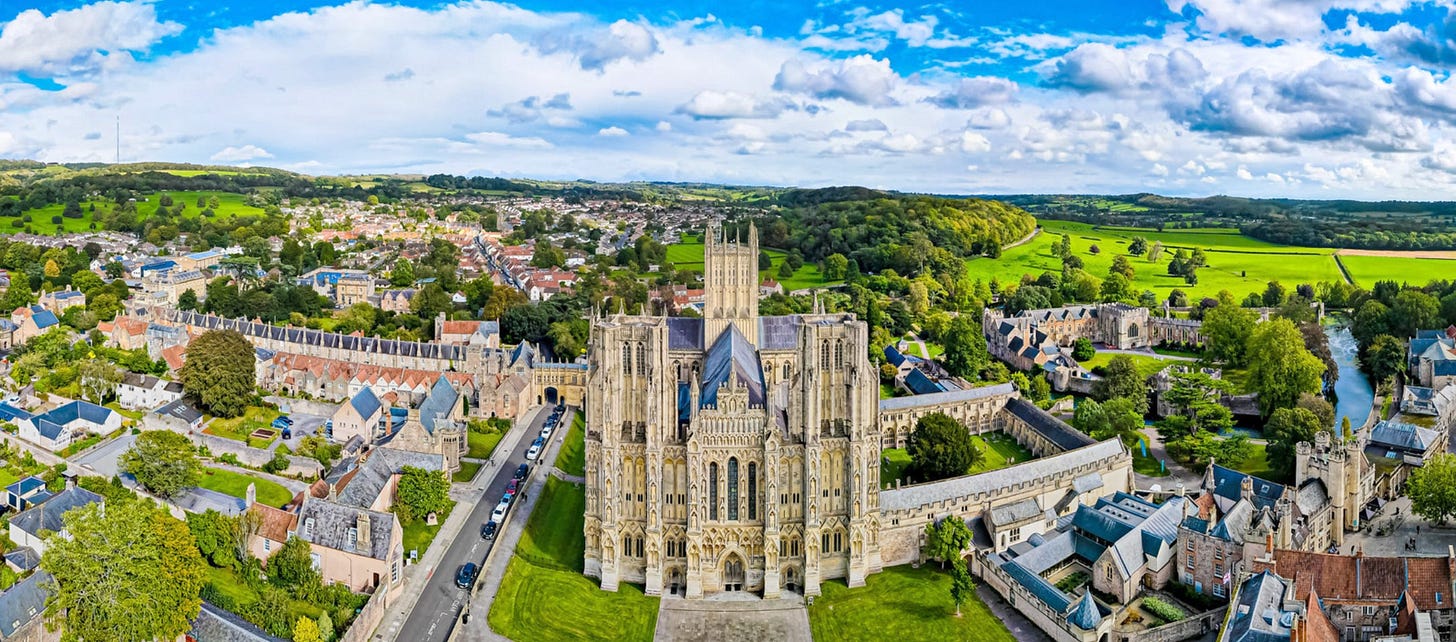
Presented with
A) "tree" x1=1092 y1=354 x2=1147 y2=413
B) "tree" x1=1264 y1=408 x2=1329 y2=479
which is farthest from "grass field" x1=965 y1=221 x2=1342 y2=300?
"tree" x1=1264 y1=408 x2=1329 y2=479

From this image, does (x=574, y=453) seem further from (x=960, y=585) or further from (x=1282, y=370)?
(x=1282, y=370)

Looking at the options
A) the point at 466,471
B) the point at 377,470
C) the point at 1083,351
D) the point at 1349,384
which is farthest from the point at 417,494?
the point at 1349,384

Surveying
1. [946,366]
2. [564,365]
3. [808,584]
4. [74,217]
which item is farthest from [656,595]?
[74,217]

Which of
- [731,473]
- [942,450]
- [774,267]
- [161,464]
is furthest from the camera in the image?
[774,267]

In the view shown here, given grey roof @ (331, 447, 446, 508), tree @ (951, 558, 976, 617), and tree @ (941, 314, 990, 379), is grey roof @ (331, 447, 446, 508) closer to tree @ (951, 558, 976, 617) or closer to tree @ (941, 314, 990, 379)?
tree @ (951, 558, 976, 617)

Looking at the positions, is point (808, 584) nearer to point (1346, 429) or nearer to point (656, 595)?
point (656, 595)

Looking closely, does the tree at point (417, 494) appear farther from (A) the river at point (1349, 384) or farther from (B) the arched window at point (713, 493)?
(A) the river at point (1349, 384)
